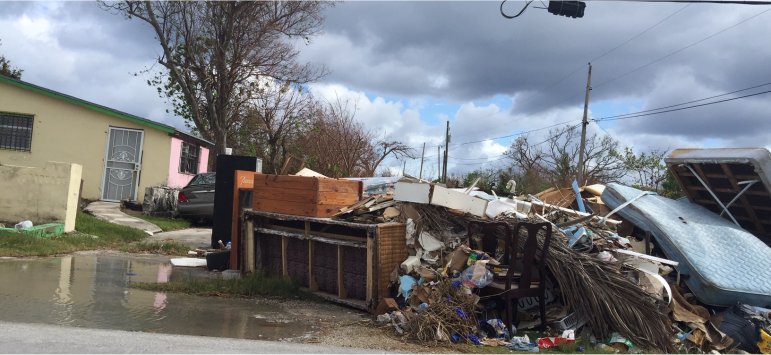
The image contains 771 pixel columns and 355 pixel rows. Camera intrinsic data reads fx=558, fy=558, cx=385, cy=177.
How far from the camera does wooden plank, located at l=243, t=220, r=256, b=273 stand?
871 cm

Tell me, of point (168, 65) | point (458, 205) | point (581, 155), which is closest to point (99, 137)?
point (168, 65)

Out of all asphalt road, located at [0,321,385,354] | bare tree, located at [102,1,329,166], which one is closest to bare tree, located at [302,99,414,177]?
bare tree, located at [102,1,329,166]

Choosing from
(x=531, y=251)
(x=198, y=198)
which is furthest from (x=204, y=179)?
(x=531, y=251)

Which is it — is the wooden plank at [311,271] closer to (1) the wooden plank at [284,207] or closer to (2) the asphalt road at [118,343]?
(1) the wooden plank at [284,207]

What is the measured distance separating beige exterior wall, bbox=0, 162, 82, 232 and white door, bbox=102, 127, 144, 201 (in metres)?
5.65

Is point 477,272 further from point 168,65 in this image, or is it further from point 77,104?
point 168,65

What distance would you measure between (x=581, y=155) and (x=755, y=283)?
21901 millimetres

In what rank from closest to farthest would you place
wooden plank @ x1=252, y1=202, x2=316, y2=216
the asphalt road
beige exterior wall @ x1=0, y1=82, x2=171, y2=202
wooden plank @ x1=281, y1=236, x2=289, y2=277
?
the asphalt road, wooden plank @ x1=252, y1=202, x2=316, y2=216, wooden plank @ x1=281, y1=236, x2=289, y2=277, beige exterior wall @ x1=0, y1=82, x2=171, y2=202

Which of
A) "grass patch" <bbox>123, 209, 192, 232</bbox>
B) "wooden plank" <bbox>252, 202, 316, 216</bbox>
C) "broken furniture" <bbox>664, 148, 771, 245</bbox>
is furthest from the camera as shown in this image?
"grass patch" <bbox>123, 209, 192, 232</bbox>

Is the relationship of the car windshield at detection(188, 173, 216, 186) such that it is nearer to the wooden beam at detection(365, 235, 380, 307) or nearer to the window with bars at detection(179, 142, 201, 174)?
the window with bars at detection(179, 142, 201, 174)

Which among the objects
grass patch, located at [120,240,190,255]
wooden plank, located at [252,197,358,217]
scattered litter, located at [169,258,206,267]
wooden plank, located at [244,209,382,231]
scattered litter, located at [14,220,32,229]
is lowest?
scattered litter, located at [169,258,206,267]

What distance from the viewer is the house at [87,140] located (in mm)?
17141

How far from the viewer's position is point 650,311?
21.4ft

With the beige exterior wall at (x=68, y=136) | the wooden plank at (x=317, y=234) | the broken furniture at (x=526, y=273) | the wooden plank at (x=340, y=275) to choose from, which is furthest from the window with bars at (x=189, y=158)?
the broken furniture at (x=526, y=273)
